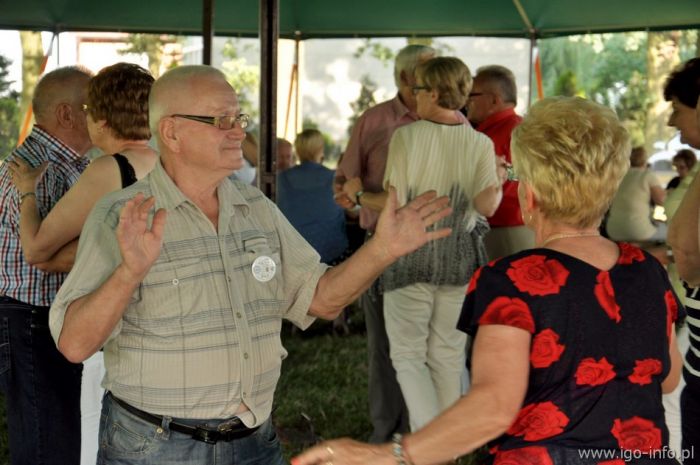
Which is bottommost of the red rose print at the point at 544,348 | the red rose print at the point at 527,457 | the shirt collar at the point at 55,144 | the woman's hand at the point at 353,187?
the red rose print at the point at 527,457

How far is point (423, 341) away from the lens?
4.12 m

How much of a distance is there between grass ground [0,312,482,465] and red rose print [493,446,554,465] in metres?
2.64

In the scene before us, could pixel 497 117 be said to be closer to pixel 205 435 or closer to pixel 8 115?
pixel 205 435

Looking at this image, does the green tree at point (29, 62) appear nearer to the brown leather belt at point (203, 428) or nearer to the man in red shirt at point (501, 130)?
the man in red shirt at point (501, 130)

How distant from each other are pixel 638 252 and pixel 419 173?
200 centimetres

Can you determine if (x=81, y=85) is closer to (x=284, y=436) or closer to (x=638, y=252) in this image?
(x=638, y=252)

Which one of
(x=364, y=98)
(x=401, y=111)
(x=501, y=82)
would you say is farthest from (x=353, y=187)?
(x=364, y=98)

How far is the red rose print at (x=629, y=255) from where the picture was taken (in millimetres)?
1979

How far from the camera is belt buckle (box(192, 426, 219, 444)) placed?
7.43ft

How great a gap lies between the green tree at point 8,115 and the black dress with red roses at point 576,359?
8.64m

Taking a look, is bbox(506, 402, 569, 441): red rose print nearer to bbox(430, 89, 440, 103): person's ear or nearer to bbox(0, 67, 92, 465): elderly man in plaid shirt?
bbox(0, 67, 92, 465): elderly man in plaid shirt

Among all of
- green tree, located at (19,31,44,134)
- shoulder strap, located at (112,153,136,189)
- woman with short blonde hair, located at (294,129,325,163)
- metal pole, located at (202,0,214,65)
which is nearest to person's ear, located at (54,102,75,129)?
shoulder strap, located at (112,153,136,189)

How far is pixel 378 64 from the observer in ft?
41.1

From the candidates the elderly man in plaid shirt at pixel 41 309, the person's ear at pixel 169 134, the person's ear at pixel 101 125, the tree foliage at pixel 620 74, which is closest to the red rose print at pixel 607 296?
the person's ear at pixel 169 134
